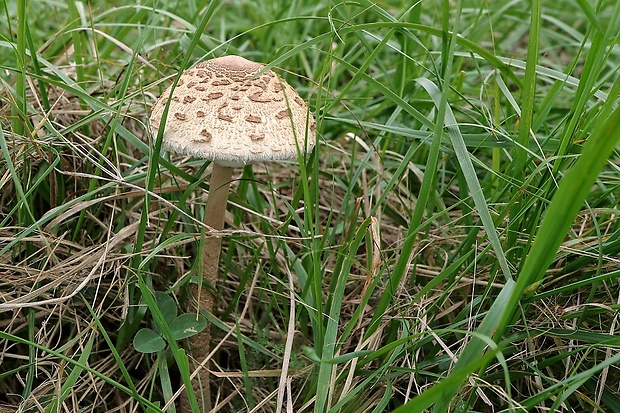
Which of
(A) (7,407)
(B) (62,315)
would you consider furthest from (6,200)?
(A) (7,407)

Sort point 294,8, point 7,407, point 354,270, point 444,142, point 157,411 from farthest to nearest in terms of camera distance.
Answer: point 294,8, point 354,270, point 444,142, point 7,407, point 157,411

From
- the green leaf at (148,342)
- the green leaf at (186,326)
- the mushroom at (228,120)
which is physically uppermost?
the mushroom at (228,120)

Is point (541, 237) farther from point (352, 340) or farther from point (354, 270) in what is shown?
point (354, 270)

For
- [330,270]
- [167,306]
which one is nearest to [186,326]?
[167,306]

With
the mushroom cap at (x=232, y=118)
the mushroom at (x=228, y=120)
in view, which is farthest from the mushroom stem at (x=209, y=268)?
the mushroom cap at (x=232, y=118)

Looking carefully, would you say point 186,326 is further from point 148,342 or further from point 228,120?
point 228,120

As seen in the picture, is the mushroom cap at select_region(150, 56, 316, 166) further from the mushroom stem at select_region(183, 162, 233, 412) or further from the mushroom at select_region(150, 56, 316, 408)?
the mushroom stem at select_region(183, 162, 233, 412)

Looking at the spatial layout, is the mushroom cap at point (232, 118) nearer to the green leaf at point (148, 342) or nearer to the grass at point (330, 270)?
the grass at point (330, 270)

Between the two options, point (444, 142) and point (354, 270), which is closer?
point (444, 142)
